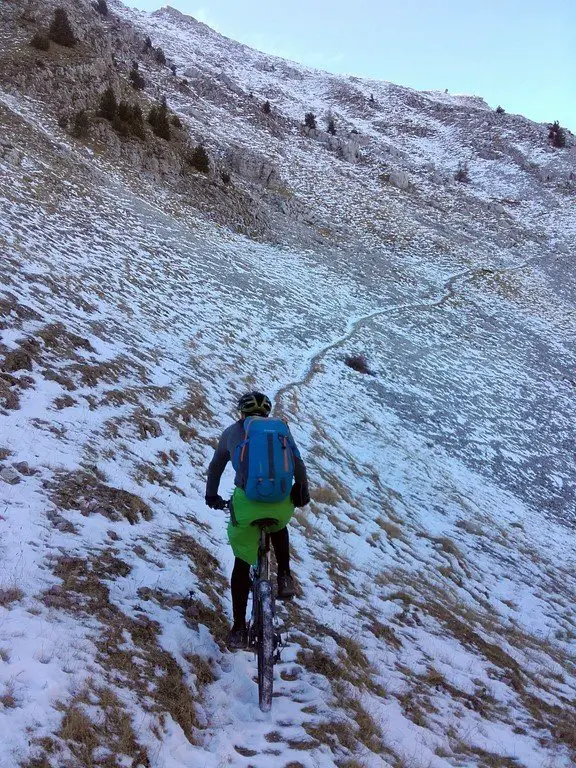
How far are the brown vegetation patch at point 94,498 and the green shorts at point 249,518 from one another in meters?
2.17

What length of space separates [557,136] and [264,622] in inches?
2934

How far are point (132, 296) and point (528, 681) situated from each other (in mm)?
12261

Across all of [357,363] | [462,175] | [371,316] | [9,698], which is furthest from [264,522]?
[462,175]

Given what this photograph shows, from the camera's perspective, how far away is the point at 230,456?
14.1 feet

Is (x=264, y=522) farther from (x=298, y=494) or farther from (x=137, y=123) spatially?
(x=137, y=123)

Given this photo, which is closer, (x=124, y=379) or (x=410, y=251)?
(x=124, y=379)

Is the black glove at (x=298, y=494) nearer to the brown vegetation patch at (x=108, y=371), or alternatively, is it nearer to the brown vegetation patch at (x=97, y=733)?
the brown vegetation patch at (x=97, y=733)

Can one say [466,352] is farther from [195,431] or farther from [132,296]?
[195,431]

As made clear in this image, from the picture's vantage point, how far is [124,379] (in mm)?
9102

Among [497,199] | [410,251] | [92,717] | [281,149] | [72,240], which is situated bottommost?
[92,717]

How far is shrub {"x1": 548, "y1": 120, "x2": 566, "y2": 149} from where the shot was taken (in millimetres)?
60906

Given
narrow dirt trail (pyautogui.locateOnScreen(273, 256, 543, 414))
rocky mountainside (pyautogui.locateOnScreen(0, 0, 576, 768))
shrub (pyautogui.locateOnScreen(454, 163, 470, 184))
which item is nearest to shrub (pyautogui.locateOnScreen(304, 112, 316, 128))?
shrub (pyautogui.locateOnScreen(454, 163, 470, 184))

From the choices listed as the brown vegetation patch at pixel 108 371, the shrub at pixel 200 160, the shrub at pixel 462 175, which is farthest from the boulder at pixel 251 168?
the brown vegetation patch at pixel 108 371

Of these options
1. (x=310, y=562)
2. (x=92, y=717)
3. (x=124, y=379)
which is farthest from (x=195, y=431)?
(x=92, y=717)
